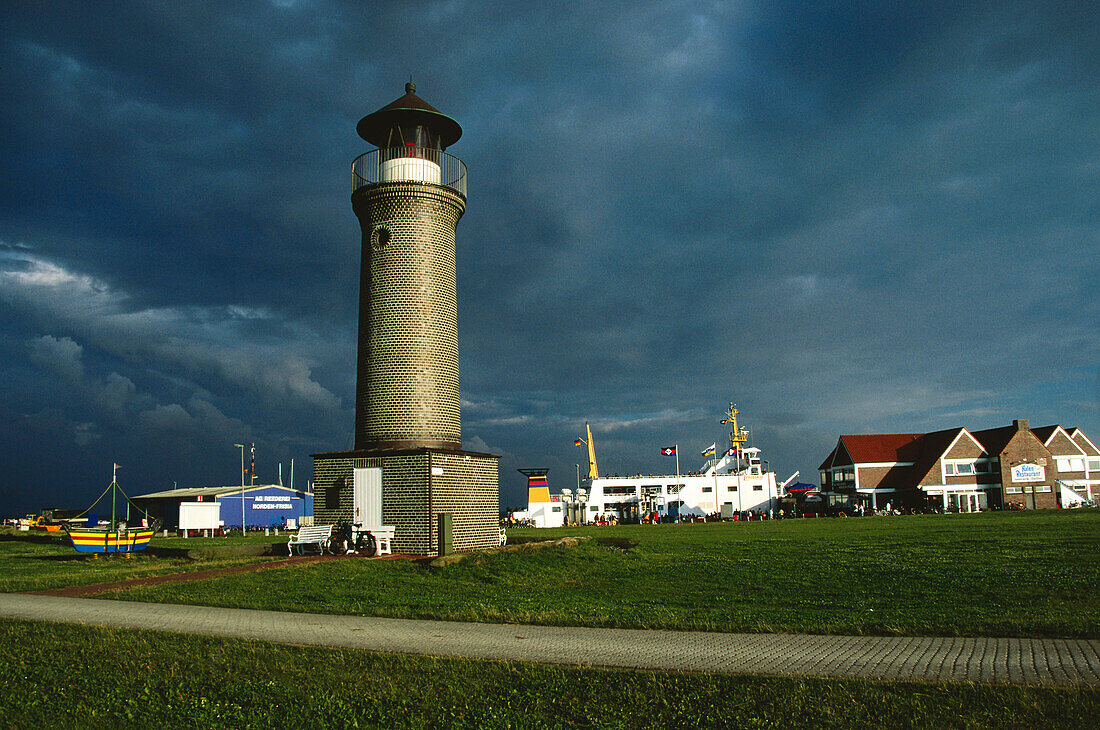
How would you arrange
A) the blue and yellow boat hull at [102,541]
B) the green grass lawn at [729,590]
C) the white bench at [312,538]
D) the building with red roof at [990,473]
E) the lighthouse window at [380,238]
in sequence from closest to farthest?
the green grass lawn at [729,590]
the white bench at [312,538]
the lighthouse window at [380,238]
the blue and yellow boat hull at [102,541]
the building with red roof at [990,473]

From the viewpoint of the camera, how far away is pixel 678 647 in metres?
7.97

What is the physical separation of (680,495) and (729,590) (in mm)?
60194

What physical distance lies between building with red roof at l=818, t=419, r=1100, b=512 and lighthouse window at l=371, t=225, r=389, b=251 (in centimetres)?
5564

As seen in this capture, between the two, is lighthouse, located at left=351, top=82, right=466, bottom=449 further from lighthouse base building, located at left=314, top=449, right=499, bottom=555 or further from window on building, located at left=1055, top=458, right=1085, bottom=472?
window on building, located at left=1055, top=458, right=1085, bottom=472

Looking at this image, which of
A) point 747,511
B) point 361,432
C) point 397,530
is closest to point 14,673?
point 397,530

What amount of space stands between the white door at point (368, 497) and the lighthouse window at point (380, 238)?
6.55 metres

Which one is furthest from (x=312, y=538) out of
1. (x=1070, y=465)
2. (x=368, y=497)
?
(x=1070, y=465)

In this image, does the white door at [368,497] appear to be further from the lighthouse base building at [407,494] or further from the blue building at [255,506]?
the blue building at [255,506]

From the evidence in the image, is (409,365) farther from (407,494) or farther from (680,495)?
(680,495)

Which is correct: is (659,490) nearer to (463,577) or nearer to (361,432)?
(361,432)

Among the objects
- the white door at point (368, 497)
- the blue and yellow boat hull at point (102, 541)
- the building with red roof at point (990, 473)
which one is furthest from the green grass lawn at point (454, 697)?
the building with red roof at point (990, 473)

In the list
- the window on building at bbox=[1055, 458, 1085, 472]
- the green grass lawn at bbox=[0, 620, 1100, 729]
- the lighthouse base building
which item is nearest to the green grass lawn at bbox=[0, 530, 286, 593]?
the lighthouse base building

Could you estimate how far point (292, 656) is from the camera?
757 centimetres

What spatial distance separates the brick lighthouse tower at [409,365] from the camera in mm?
20281
